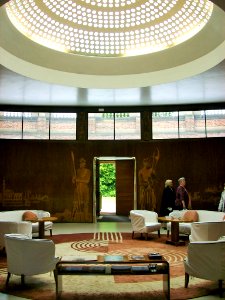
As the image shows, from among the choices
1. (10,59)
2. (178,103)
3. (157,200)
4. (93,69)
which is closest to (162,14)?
(93,69)

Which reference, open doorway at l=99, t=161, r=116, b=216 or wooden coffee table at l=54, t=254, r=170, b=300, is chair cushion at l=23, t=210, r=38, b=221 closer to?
wooden coffee table at l=54, t=254, r=170, b=300

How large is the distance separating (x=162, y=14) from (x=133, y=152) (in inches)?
233

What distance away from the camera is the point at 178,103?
13.0 m

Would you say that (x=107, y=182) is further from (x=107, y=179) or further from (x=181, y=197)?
(x=181, y=197)

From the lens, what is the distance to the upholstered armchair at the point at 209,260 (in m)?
5.05

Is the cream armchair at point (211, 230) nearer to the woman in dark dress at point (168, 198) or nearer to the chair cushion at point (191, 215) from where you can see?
the chair cushion at point (191, 215)

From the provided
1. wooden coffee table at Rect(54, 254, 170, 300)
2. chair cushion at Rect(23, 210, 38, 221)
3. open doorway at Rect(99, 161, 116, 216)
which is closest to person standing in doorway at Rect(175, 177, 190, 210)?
chair cushion at Rect(23, 210, 38, 221)

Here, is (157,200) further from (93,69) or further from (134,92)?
(93,69)

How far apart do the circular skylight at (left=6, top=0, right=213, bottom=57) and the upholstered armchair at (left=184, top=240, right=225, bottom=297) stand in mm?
5106

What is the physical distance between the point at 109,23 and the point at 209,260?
656 cm

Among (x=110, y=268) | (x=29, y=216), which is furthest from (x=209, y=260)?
(x=29, y=216)

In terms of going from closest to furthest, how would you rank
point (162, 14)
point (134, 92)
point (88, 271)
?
point (88, 271)
point (162, 14)
point (134, 92)

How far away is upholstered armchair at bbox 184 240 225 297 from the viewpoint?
505cm

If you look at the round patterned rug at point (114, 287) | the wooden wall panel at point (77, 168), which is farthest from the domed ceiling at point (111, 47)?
the round patterned rug at point (114, 287)
